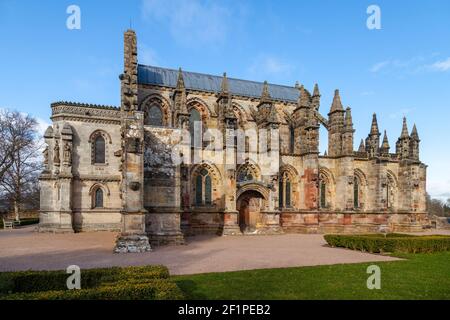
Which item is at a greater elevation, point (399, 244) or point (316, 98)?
point (316, 98)

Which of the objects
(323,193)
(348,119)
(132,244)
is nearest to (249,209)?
(323,193)

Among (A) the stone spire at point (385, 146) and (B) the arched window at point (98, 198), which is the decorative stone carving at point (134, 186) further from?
(A) the stone spire at point (385, 146)

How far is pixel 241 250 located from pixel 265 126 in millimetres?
14859

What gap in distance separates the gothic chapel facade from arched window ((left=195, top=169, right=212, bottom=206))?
0.29ft

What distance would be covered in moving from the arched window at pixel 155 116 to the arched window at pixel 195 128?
3101 mm

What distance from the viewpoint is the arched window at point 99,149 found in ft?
100

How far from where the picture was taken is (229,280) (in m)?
10.1

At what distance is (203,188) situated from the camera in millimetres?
27156

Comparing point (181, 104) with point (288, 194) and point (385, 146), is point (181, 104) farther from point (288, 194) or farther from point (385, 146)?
point (385, 146)

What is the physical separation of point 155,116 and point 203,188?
32.0 feet

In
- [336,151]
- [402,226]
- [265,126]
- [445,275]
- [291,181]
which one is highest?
[265,126]

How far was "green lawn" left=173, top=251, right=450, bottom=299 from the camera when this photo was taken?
8.59m
